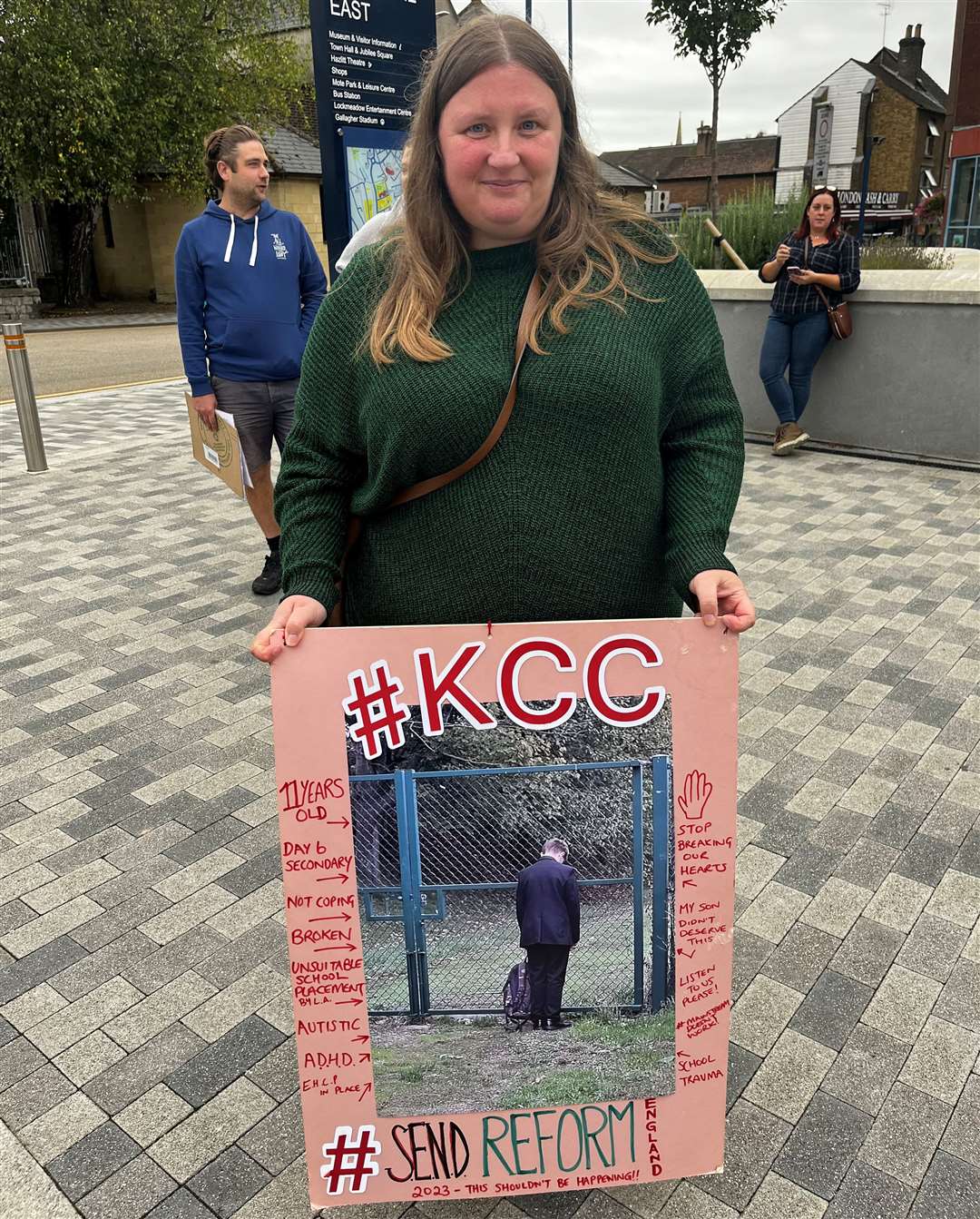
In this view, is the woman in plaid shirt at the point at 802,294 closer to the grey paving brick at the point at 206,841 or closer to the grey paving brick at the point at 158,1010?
the grey paving brick at the point at 206,841

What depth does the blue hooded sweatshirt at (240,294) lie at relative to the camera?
436 centimetres

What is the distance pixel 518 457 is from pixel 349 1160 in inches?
49.4

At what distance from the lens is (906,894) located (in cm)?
277

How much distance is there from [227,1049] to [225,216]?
3.49 m

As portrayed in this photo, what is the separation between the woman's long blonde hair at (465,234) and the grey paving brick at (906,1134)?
1.70m

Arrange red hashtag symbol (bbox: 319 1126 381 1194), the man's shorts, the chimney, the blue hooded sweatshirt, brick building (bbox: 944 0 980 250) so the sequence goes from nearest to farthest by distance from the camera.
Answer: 1. red hashtag symbol (bbox: 319 1126 381 1194)
2. the blue hooded sweatshirt
3. the man's shorts
4. brick building (bbox: 944 0 980 250)
5. the chimney

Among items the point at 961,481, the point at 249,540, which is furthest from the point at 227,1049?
the point at 961,481

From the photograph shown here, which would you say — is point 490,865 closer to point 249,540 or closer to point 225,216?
point 225,216

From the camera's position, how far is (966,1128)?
2.04 metres

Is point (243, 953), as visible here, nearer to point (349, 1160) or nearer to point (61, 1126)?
point (61, 1126)

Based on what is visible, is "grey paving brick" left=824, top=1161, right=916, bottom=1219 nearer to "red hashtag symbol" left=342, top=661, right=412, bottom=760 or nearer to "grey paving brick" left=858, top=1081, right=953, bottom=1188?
"grey paving brick" left=858, top=1081, right=953, bottom=1188

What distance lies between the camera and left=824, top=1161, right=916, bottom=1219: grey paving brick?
1866 millimetres

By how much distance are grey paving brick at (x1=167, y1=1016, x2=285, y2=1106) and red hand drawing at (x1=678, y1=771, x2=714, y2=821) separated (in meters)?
1.17

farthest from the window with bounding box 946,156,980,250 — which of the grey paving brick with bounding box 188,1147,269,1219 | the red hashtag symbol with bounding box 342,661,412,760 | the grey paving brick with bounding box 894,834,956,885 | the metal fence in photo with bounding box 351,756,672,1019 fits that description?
the grey paving brick with bounding box 188,1147,269,1219
